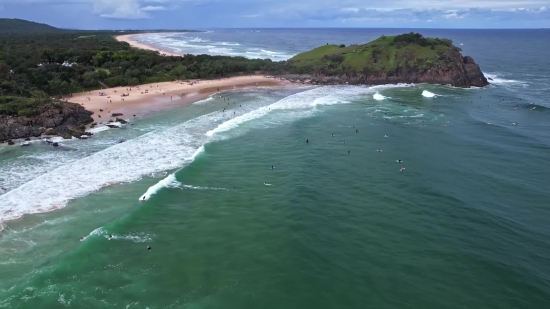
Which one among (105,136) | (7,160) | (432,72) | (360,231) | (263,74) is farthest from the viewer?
(263,74)

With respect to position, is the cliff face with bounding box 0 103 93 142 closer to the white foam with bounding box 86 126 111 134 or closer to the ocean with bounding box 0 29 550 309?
the white foam with bounding box 86 126 111 134

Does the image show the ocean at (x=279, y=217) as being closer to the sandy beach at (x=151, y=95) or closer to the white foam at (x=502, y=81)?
the sandy beach at (x=151, y=95)

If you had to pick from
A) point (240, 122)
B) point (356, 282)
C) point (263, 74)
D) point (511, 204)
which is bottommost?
point (356, 282)

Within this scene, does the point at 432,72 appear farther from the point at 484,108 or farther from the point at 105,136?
the point at 105,136

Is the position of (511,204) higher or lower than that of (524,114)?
lower

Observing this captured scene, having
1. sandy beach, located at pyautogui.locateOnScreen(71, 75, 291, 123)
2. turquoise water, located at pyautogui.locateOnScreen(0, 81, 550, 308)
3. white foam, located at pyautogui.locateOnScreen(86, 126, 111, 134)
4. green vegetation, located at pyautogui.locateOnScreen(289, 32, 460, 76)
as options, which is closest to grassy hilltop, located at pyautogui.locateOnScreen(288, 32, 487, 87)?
green vegetation, located at pyautogui.locateOnScreen(289, 32, 460, 76)

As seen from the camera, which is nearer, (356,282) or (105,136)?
(356,282)

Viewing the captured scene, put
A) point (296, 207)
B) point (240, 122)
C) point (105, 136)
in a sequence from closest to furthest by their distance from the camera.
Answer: point (296, 207) < point (105, 136) < point (240, 122)

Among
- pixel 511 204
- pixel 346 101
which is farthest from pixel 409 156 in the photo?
pixel 346 101
